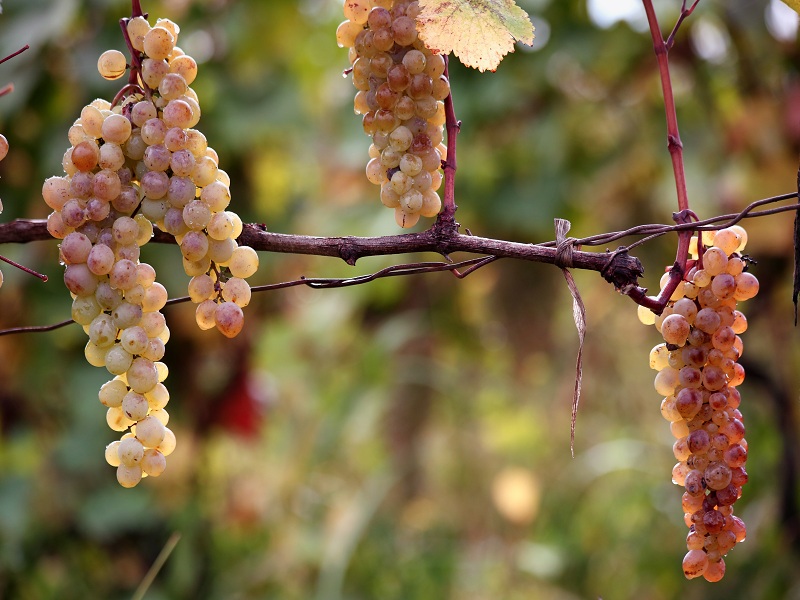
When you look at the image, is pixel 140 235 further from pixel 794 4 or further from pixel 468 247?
pixel 794 4

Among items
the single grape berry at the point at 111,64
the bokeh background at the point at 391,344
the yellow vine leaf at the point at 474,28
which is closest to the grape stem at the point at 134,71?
the single grape berry at the point at 111,64

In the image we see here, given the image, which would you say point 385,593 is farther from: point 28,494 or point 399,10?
point 399,10

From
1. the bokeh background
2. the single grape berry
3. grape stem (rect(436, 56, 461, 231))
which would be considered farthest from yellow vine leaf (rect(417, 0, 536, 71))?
the bokeh background

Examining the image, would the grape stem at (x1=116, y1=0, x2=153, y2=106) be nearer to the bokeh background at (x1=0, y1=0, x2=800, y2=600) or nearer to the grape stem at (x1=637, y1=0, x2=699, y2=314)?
the grape stem at (x1=637, y1=0, x2=699, y2=314)

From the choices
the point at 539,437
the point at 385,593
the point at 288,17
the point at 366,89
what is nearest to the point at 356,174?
the point at 288,17

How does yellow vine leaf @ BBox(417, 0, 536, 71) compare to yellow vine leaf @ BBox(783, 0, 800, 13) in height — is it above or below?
below
